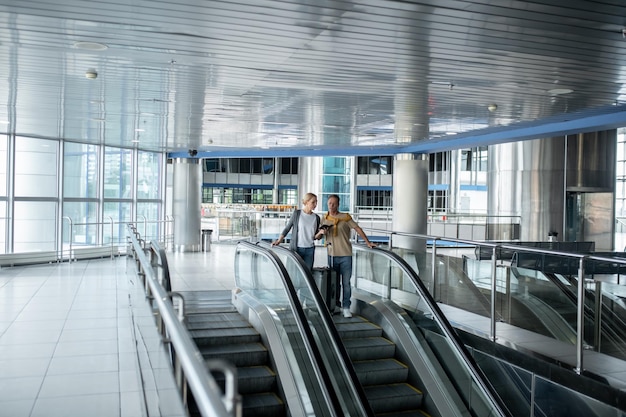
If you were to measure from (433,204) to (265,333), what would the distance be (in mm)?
42158

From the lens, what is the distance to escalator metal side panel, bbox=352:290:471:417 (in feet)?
24.6

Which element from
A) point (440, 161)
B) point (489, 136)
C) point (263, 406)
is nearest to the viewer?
point (263, 406)

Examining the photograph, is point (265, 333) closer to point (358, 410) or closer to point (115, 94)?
point (358, 410)

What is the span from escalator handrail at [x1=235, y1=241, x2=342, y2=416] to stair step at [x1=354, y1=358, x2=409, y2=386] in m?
1.34

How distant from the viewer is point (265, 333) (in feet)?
26.5

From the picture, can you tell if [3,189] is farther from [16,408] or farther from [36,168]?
[16,408]

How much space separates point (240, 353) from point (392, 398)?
2.03 m

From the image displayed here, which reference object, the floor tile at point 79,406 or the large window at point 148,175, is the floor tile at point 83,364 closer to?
the floor tile at point 79,406

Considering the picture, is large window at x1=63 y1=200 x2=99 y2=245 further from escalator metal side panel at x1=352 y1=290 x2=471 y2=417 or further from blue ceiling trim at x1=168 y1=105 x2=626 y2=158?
escalator metal side panel at x1=352 y1=290 x2=471 y2=417

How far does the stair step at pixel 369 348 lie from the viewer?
8289 mm

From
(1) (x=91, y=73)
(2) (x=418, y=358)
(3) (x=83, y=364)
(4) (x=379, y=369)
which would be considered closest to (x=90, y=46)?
(1) (x=91, y=73)

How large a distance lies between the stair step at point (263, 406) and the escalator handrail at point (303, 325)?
78 cm

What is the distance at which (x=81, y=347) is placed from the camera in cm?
740

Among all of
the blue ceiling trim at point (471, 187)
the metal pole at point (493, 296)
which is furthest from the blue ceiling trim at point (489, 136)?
the blue ceiling trim at point (471, 187)
